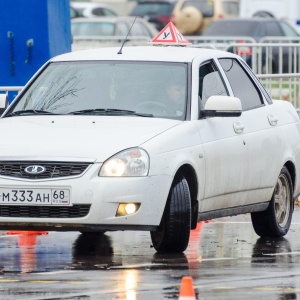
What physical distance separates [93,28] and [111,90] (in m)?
29.1

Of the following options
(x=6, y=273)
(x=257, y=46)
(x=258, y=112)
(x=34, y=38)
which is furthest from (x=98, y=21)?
(x=6, y=273)

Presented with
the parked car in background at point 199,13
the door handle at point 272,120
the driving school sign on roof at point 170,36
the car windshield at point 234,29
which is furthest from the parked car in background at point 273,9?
the door handle at point 272,120

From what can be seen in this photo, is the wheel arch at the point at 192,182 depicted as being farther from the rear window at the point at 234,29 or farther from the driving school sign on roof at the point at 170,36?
the rear window at the point at 234,29

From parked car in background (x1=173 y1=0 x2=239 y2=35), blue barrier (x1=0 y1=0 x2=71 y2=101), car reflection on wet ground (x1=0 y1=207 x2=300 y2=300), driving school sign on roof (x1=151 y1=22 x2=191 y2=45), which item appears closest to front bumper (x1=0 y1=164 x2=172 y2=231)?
car reflection on wet ground (x1=0 y1=207 x2=300 y2=300)

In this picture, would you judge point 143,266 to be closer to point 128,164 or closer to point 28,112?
point 128,164

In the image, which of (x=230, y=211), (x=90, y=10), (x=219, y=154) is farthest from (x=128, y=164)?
(x=90, y=10)

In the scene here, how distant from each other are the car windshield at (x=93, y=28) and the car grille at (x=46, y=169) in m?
29.5

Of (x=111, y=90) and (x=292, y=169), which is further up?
(x=111, y=90)

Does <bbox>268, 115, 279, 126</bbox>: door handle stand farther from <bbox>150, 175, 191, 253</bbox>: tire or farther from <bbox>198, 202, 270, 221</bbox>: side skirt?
<bbox>150, 175, 191, 253</bbox>: tire

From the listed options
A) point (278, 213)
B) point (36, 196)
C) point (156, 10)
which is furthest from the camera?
point (156, 10)

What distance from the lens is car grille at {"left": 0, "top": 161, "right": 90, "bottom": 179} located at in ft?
34.4

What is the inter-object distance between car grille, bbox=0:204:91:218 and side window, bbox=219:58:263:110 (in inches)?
96.6

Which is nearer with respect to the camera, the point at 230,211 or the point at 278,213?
the point at 230,211

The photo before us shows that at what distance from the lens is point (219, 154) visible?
11562 millimetres
